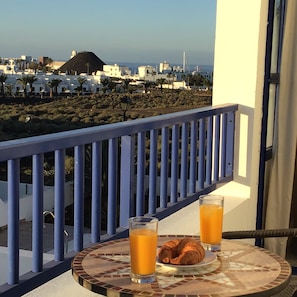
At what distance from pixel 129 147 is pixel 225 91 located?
4.60 feet

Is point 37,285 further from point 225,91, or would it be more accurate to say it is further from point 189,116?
Result: point 225,91

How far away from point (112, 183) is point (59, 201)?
0.42 meters

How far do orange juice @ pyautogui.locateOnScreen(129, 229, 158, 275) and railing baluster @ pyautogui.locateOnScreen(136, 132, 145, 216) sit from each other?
142 centimetres

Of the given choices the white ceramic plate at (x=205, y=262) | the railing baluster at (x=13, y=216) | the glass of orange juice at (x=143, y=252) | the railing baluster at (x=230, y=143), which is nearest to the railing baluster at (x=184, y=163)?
the railing baluster at (x=230, y=143)

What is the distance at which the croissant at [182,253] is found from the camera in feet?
5.28

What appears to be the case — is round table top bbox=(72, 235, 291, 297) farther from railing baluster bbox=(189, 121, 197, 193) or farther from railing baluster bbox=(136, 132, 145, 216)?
railing baluster bbox=(189, 121, 197, 193)

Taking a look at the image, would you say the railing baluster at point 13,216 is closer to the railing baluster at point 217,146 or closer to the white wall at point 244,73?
the railing baluster at point 217,146

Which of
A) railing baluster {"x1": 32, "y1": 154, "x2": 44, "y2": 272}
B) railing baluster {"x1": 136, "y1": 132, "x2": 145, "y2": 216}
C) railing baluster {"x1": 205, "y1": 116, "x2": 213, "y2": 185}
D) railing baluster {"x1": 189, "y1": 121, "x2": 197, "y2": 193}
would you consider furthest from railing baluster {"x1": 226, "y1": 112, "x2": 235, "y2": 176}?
railing baluster {"x1": 32, "y1": 154, "x2": 44, "y2": 272}

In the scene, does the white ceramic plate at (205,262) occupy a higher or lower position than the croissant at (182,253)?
lower

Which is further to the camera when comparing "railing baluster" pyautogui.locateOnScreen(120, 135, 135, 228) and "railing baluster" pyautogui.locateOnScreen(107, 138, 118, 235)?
"railing baluster" pyautogui.locateOnScreen(120, 135, 135, 228)

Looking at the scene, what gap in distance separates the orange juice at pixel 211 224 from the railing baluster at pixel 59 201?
0.70 meters

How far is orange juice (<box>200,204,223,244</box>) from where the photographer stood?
1821mm

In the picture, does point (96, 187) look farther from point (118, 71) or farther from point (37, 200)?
point (118, 71)

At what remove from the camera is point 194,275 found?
5.19 ft
